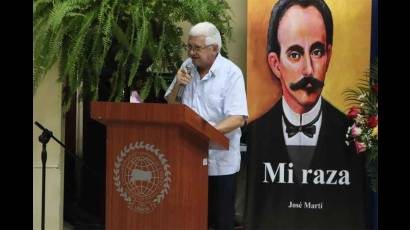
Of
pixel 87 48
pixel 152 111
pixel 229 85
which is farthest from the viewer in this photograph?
pixel 87 48

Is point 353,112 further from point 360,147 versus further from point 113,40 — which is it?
point 113,40

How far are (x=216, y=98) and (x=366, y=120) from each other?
134 centimetres

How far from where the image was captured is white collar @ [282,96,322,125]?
438 cm

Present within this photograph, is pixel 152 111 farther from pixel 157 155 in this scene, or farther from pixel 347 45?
pixel 347 45

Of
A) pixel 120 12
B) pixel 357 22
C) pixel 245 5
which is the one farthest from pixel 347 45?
pixel 120 12

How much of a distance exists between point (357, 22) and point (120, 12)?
1.76m

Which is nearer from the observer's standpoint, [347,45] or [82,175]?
[347,45]

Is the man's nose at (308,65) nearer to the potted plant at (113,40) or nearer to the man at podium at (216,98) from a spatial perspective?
the potted plant at (113,40)

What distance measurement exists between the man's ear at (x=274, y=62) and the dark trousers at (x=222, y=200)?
139cm

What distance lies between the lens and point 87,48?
3934mm

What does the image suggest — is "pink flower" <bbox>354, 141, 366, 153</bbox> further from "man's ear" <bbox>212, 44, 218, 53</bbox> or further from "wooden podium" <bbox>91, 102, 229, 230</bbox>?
"wooden podium" <bbox>91, 102, 229, 230</bbox>

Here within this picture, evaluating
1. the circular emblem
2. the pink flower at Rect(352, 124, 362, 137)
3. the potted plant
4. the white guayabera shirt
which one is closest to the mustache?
the pink flower at Rect(352, 124, 362, 137)

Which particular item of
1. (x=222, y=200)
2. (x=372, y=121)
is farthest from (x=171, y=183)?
(x=372, y=121)

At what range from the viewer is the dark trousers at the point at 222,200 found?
10.4 ft
